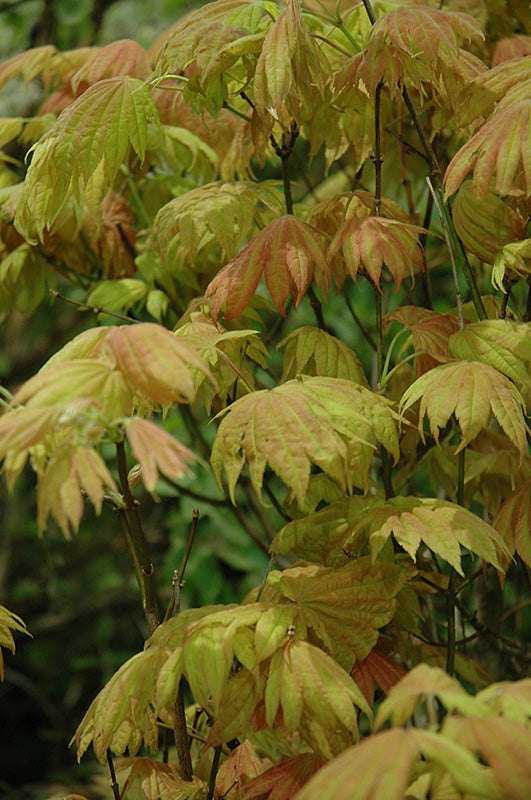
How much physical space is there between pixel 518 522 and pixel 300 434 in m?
0.39

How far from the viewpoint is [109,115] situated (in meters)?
1.13

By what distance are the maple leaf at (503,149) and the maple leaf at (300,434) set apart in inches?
11.9

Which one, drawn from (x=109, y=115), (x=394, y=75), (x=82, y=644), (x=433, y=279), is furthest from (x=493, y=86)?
(x=82, y=644)

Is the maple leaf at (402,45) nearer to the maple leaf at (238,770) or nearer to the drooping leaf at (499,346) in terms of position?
the drooping leaf at (499,346)

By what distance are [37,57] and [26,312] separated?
0.51m

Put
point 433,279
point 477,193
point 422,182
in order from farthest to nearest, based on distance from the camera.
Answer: point 433,279 → point 422,182 → point 477,193

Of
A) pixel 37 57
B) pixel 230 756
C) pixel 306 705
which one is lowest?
pixel 230 756

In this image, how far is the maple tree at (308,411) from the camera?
74 cm

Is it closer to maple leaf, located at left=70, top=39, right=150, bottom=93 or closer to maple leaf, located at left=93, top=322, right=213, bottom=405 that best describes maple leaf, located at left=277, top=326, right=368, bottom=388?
maple leaf, located at left=93, top=322, right=213, bottom=405

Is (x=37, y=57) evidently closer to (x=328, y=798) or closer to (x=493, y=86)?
(x=493, y=86)

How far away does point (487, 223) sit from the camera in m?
1.14

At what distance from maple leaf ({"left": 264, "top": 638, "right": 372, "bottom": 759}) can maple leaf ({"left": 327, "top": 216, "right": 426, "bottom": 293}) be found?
484 mm

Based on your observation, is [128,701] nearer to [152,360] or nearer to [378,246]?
[152,360]

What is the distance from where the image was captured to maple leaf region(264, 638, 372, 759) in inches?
32.8
